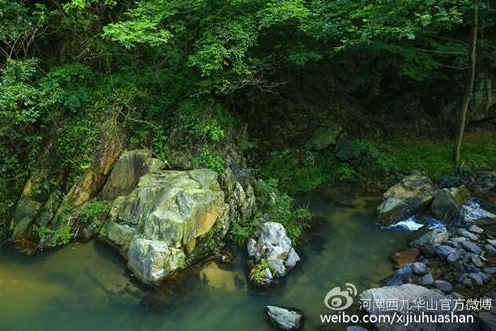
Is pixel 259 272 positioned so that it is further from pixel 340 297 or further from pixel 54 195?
pixel 54 195

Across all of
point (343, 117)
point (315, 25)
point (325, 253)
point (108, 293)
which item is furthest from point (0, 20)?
point (343, 117)

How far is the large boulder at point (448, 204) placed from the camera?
895 cm

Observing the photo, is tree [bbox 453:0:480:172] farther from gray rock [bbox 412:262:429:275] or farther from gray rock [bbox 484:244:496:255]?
gray rock [bbox 412:262:429:275]

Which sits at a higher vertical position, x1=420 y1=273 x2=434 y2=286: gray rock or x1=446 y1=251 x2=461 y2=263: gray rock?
x1=446 y1=251 x2=461 y2=263: gray rock

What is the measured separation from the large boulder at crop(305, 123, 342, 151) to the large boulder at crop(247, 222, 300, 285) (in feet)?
14.7

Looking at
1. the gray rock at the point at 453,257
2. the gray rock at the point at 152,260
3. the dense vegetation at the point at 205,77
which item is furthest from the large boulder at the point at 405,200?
the gray rock at the point at 152,260

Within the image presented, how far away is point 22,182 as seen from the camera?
9188 mm

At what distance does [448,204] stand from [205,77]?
661cm

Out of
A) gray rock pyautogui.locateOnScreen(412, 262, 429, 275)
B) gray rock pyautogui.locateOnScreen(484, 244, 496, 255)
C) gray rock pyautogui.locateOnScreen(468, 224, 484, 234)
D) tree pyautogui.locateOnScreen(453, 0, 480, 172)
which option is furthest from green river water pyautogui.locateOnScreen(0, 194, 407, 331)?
tree pyautogui.locateOnScreen(453, 0, 480, 172)

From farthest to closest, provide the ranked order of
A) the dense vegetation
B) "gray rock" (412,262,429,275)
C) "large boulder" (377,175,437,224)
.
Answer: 1. "large boulder" (377,175,437,224)
2. the dense vegetation
3. "gray rock" (412,262,429,275)

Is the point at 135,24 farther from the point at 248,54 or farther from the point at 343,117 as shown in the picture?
the point at 343,117

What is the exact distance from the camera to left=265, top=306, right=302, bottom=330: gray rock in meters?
6.14

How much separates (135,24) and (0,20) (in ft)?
10.6

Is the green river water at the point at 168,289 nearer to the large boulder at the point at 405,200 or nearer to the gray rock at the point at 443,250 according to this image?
the large boulder at the point at 405,200
